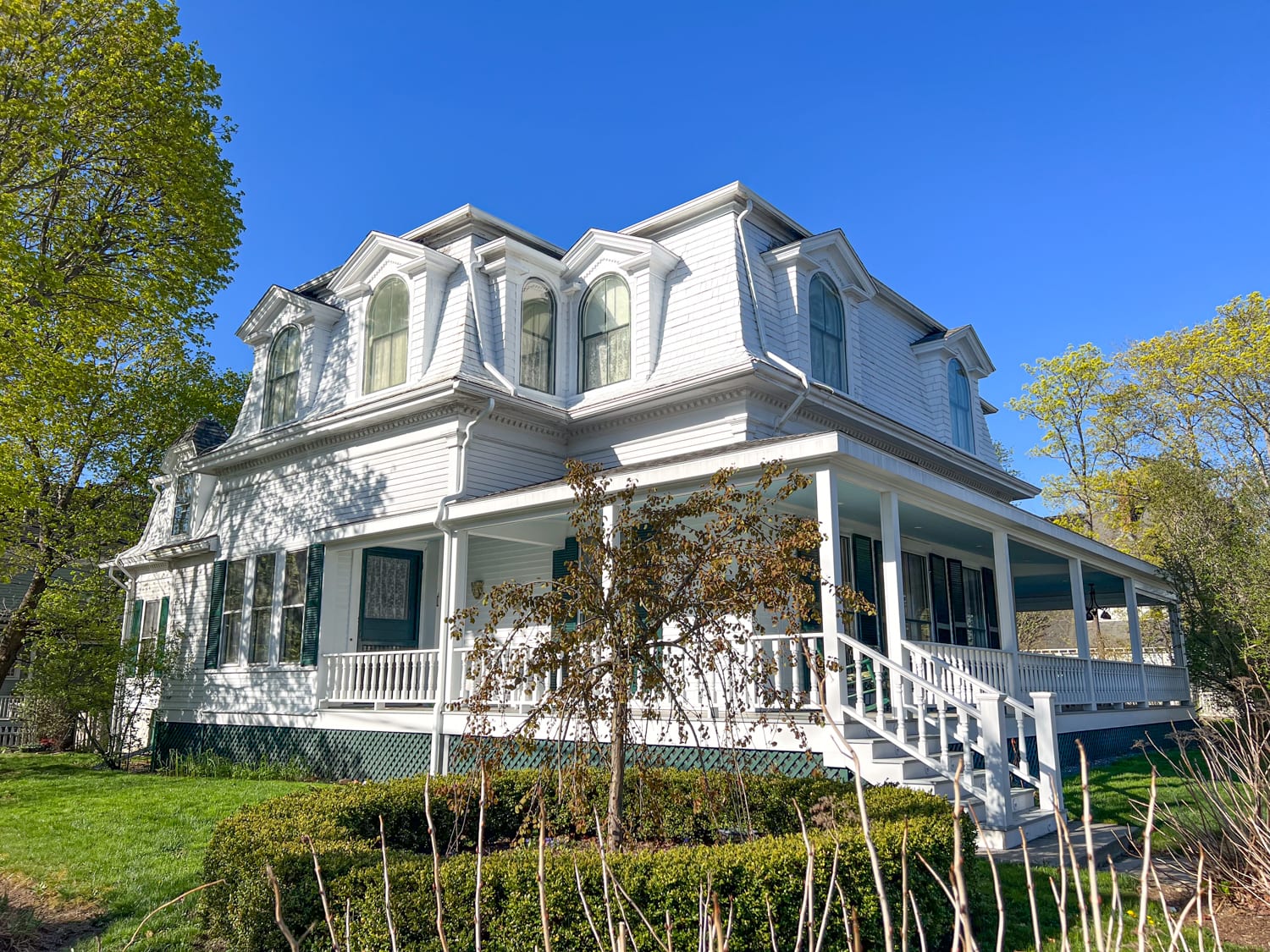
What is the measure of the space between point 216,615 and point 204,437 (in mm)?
5668

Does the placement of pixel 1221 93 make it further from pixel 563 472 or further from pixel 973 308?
pixel 973 308

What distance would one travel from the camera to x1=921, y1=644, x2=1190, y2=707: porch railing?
1080 cm

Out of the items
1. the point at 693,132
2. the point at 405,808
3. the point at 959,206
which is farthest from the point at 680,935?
the point at 959,206

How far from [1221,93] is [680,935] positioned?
18.6 m

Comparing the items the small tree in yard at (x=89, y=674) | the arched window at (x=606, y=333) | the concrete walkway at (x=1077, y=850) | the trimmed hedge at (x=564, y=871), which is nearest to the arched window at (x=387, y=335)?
the arched window at (x=606, y=333)

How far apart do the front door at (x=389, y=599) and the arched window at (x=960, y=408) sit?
10.5 metres

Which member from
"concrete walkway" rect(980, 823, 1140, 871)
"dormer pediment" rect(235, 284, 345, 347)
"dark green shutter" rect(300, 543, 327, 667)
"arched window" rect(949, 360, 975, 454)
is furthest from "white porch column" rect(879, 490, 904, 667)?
"dormer pediment" rect(235, 284, 345, 347)

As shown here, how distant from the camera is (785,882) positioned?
4.99 m

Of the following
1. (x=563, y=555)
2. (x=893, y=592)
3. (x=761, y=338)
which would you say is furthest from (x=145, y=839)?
(x=761, y=338)

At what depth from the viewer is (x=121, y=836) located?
9.10 metres

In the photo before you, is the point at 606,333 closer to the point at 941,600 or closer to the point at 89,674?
the point at 941,600

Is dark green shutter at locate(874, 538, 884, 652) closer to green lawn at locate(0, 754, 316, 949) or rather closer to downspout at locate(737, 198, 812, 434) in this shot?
downspout at locate(737, 198, 812, 434)

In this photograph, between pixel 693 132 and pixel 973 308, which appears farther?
pixel 973 308

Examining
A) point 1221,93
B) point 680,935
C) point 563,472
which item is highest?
point 1221,93
